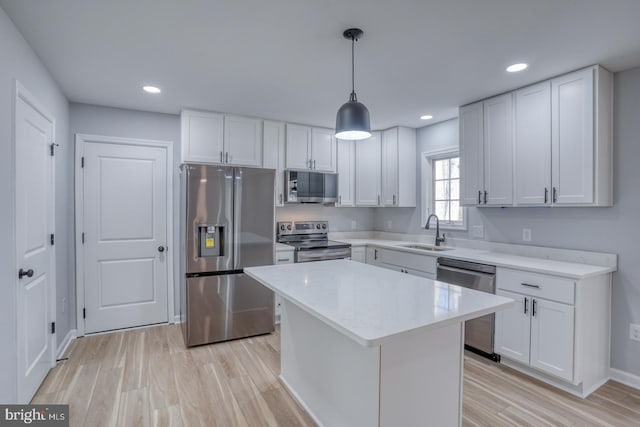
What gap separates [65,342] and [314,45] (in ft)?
11.5

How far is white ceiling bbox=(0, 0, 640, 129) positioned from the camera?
180 centimetres

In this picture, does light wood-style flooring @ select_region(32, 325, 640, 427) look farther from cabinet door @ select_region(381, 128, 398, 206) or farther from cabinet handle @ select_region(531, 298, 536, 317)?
cabinet door @ select_region(381, 128, 398, 206)

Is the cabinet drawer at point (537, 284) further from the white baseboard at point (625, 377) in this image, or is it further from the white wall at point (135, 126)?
the white wall at point (135, 126)

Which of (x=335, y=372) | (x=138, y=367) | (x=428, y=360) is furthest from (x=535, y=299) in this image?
(x=138, y=367)

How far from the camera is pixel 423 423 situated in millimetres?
1616

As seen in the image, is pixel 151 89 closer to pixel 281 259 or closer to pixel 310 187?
pixel 310 187

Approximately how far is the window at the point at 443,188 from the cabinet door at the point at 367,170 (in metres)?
0.66

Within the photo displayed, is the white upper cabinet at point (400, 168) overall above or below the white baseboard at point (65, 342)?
above

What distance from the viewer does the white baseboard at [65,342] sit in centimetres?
295

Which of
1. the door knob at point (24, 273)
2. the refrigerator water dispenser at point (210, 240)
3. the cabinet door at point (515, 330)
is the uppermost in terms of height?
the refrigerator water dispenser at point (210, 240)

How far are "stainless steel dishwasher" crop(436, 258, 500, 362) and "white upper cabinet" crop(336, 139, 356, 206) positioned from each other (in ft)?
5.57

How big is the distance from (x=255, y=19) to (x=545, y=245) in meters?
3.00

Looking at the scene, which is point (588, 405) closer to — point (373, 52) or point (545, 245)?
point (545, 245)

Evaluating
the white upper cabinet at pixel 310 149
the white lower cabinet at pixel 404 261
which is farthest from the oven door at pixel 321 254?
the white upper cabinet at pixel 310 149
